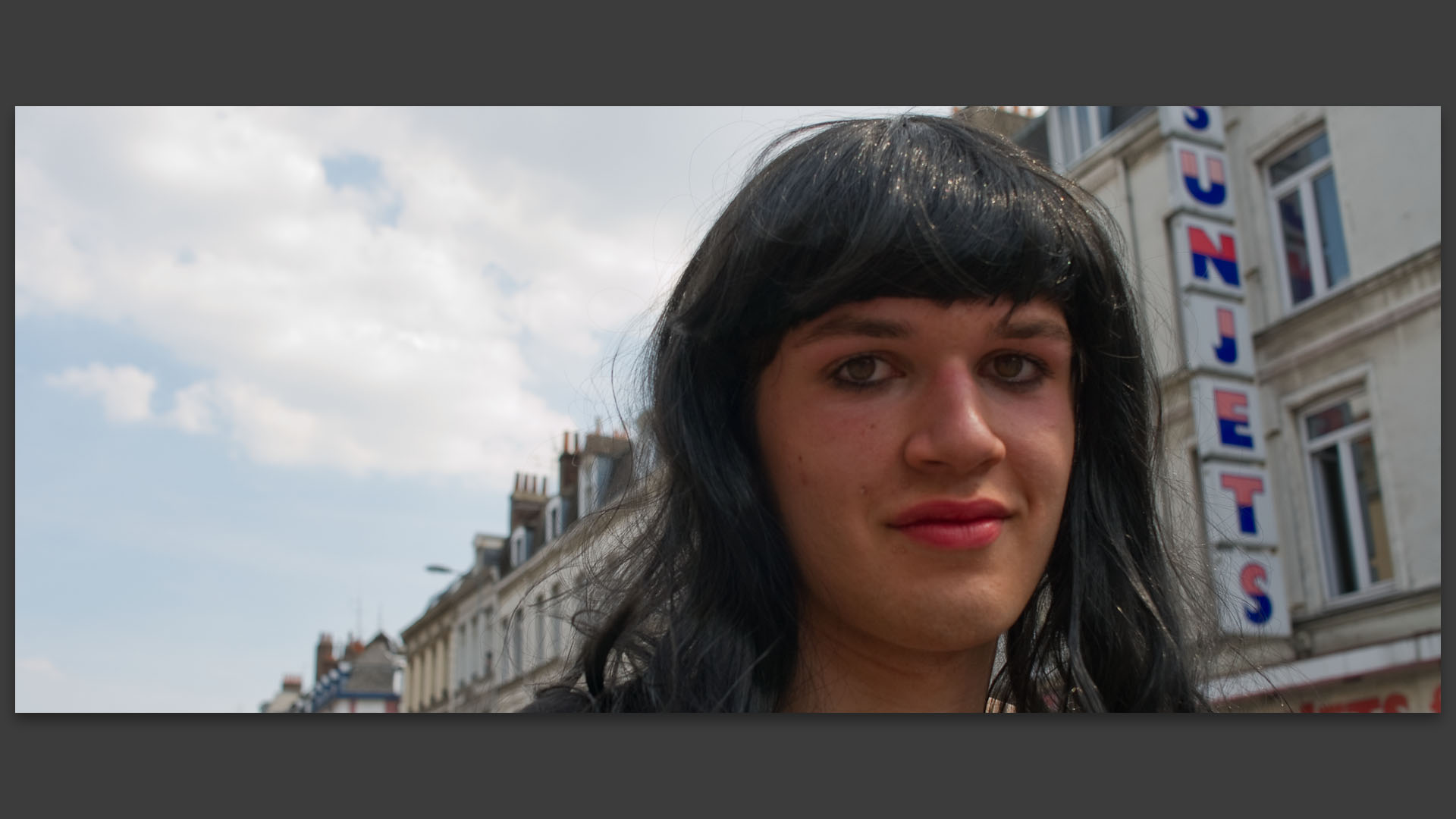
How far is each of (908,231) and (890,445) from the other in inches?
7.1

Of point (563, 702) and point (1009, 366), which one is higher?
point (1009, 366)

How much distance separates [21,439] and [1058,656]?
159 centimetres

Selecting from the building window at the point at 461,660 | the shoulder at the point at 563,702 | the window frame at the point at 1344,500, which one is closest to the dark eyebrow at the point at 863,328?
the shoulder at the point at 563,702

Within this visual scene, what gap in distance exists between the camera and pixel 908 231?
1.03 m

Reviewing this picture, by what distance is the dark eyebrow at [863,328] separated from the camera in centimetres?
105

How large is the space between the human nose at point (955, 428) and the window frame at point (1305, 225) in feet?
17.1

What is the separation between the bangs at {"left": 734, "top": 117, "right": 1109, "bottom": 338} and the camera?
1.03 metres

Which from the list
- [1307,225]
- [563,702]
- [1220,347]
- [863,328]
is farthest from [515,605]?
[1307,225]

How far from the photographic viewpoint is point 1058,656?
1.19 meters

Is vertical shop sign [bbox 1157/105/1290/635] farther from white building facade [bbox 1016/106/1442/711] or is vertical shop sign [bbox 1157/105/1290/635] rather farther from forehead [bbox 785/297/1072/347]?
forehead [bbox 785/297/1072/347]

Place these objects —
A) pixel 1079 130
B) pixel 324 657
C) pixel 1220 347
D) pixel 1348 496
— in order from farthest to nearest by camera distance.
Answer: pixel 1079 130
pixel 1220 347
pixel 1348 496
pixel 324 657

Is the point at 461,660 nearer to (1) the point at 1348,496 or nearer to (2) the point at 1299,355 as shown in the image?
(1) the point at 1348,496

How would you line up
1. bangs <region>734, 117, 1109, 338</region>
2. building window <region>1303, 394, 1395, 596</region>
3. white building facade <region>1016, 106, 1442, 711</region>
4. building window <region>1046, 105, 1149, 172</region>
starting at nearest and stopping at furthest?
bangs <region>734, 117, 1109, 338</region>, white building facade <region>1016, 106, 1442, 711</region>, building window <region>1303, 394, 1395, 596</region>, building window <region>1046, 105, 1149, 172</region>

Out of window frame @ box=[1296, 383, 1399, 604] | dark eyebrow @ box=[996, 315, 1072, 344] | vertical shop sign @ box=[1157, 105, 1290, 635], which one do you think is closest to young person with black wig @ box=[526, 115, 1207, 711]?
dark eyebrow @ box=[996, 315, 1072, 344]
